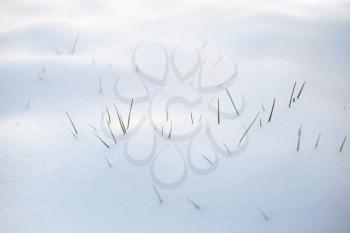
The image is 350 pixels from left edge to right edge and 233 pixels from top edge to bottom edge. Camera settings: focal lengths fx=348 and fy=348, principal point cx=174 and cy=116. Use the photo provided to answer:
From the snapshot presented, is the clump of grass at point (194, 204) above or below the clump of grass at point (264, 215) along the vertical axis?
below

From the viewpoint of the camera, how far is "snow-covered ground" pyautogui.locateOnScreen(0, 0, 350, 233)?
910 mm

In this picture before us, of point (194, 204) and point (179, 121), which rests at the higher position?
point (179, 121)

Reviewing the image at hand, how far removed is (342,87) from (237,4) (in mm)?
877

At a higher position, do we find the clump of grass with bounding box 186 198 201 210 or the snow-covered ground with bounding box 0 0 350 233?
the snow-covered ground with bounding box 0 0 350 233

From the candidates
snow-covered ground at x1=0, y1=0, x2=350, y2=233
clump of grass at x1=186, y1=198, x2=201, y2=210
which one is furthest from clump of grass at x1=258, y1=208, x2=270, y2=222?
clump of grass at x1=186, y1=198, x2=201, y2=210

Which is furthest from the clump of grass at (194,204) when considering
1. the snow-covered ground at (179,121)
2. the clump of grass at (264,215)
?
the clump of grass at (264,215)

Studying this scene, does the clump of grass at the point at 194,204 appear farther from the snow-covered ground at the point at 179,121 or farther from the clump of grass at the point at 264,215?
the clump of grass at the point at 264,215

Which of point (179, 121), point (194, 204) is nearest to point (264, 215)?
point (194, 204)

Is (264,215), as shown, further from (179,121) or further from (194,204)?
(179,121)

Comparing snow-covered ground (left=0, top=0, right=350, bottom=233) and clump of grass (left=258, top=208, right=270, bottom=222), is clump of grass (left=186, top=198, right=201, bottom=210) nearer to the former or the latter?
snow-covered ground (left=0, top=0, right=350, bottom=233)

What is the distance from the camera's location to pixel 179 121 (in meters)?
1.19

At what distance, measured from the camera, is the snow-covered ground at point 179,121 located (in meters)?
0.91

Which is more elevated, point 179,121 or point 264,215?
point 179,121

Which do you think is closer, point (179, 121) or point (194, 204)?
point (194, 204)
